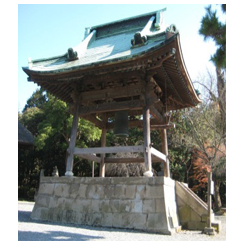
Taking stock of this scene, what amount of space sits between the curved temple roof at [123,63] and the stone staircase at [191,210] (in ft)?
10.5

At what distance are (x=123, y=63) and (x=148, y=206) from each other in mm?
3726

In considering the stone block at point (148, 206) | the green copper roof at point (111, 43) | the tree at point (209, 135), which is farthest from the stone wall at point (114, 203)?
the tree at point (209, 135)

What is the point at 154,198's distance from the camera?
20.6 ft

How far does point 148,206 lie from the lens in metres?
6.27

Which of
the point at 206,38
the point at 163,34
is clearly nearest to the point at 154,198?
the point at 206,38

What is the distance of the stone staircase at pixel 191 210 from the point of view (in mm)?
7043

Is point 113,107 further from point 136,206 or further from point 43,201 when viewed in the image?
point 43,201

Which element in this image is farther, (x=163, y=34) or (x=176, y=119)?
(x=176, y=119)

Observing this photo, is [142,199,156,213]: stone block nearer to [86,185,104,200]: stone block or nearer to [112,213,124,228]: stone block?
[112,213,124,228]: stone block

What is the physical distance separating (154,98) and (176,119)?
12.0 meters

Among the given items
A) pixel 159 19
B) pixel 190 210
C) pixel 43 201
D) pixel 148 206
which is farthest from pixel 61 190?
pixel 159 19

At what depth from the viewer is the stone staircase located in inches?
277

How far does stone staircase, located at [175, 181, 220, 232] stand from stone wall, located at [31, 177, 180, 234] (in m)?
0.31

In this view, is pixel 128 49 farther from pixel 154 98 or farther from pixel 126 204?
pixel 126 204
